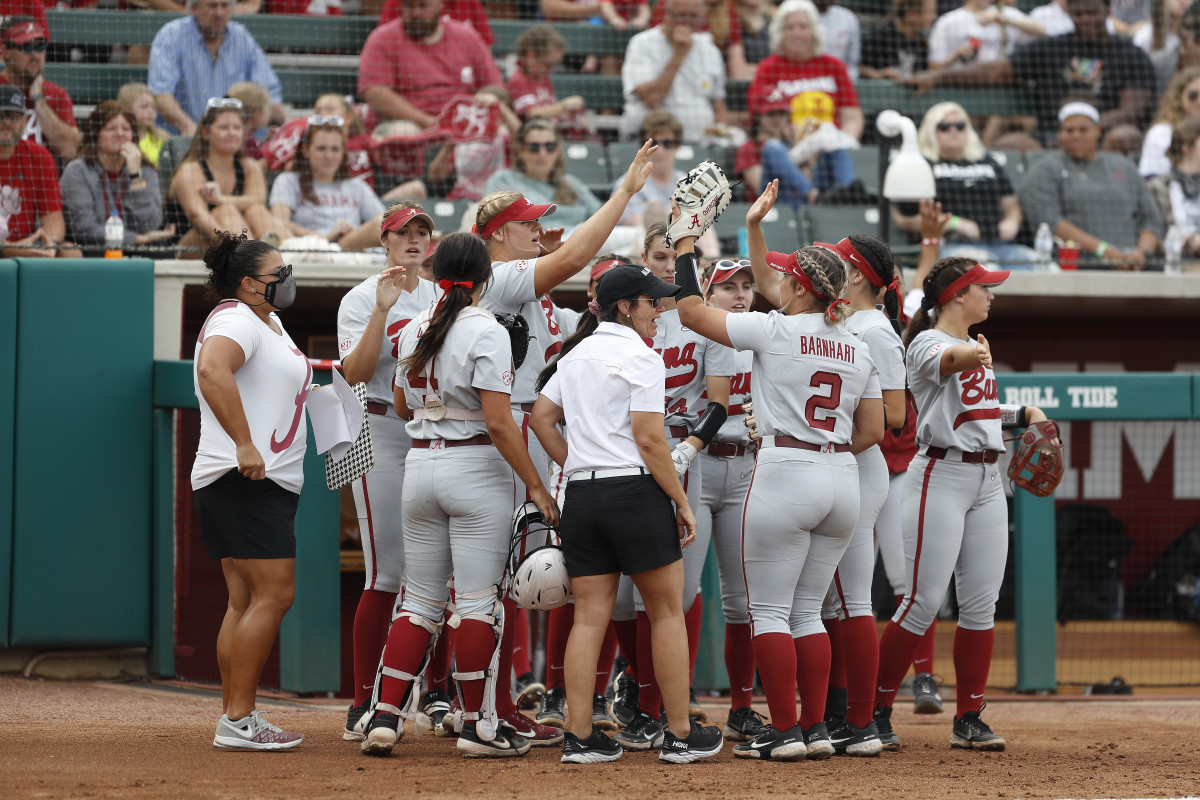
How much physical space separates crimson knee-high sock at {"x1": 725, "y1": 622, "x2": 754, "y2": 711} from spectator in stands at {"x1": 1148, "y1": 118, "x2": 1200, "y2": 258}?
17.5 ft

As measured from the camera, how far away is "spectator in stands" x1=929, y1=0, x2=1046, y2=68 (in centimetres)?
1032

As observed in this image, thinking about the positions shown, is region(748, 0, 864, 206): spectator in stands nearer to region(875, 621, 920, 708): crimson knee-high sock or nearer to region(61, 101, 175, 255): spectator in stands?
region(61, 101, 175, 255): spectator in stands

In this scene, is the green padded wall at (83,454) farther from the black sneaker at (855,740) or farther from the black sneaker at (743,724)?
the black sneaker at (855,740)

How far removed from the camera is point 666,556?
4.08 metres

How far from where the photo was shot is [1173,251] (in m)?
8.36

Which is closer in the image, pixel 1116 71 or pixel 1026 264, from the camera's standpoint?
pixel 1026 264

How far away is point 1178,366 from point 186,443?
6.28 meters

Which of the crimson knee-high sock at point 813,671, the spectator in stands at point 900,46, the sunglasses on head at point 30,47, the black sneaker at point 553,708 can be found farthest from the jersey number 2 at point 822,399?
the spectator in stands at point 900,46

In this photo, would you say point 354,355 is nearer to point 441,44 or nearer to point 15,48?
point 15,48

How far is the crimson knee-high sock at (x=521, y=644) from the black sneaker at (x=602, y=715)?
2.41ft

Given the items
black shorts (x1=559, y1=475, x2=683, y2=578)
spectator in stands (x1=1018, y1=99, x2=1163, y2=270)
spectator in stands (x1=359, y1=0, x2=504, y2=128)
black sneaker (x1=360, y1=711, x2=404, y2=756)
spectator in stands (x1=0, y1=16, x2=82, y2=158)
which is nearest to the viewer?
black shorts (x1=559, y1=475, x2=683, y2=578)

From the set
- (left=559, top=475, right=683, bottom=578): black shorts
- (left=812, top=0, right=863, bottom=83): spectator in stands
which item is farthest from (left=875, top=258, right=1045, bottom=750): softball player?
(left=812, top=0, right=863, bottom=83): spectator in stands

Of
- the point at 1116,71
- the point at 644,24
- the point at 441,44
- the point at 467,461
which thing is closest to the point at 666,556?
the point at 467,461

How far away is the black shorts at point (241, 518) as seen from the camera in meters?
4.17
